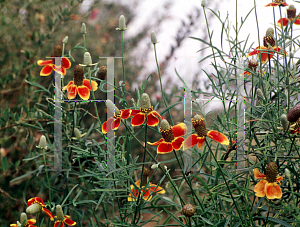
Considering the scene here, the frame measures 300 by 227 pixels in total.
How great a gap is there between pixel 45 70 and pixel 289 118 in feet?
1.46


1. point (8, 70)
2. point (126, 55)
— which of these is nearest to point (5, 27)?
point (8, 70)

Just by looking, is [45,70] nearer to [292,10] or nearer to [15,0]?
[292,10]

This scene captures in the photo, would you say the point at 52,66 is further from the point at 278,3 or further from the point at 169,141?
the point at 278,3

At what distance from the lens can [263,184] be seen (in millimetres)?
351

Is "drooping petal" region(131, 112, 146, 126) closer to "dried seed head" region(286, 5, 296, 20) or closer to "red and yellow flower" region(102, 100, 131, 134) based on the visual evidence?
"red and yellow flower" region(102, 100, 131, 134)

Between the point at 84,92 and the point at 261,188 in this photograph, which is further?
the point at 84,92

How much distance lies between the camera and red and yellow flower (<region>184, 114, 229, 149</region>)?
36 cm

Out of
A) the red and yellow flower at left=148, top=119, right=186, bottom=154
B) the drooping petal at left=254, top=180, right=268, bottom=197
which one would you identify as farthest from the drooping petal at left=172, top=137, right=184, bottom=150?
the drooping petal at left=254, top=180, right=268, bottom=197

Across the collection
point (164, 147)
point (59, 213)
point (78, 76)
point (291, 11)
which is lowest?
point (59, 213)

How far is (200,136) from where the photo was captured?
0.36 m

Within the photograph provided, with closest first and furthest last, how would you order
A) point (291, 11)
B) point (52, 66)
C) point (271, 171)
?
point (271, 171), point (291, 11), point (52, 66)

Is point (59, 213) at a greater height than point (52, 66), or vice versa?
point (52, 66)

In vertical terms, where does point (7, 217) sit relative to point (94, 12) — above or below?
below

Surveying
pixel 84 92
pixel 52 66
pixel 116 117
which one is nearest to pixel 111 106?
pixel 116 117
